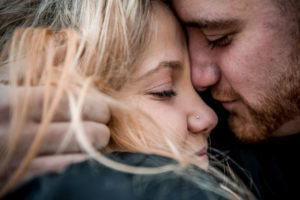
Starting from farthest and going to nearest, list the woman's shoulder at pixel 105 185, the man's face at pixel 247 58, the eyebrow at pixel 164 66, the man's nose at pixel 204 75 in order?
the man's nose at pixel 204 75 < the man's face at pixel 247 58 < the eyebrow at pixel 164 66 < the woman's shoulder at pixel 105 185

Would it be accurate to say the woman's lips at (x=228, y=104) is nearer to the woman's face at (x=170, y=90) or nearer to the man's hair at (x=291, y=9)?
the woman's face at (x=170, y=90)

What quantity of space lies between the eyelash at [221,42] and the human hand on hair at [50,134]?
70 cm

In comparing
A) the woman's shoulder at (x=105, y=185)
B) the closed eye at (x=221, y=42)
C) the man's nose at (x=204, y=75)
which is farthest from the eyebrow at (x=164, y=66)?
the woman's shoulder at (x=105, y=185)

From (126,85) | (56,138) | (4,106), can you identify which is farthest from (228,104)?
(4,106)

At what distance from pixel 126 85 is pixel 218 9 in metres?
0.52

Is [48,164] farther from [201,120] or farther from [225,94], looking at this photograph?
[225,94]

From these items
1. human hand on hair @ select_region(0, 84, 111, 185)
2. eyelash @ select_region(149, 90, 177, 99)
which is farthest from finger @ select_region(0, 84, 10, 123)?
eyelash @ select_region(149, 90, 177, 99)

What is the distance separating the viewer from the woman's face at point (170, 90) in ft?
3.52

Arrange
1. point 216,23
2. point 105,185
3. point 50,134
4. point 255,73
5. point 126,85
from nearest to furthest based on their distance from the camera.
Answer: point 105,185 < point 50,134 < point 126,85 < point 216,23 < point 255,73

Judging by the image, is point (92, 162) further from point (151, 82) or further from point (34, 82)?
point (151, 82)

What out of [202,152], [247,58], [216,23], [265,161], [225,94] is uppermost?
[216,23]

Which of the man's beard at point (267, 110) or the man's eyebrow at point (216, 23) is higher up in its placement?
the man's eyebrow at point (216, 23)

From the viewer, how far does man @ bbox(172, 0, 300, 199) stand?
1175 mm

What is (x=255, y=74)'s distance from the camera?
129 cm
